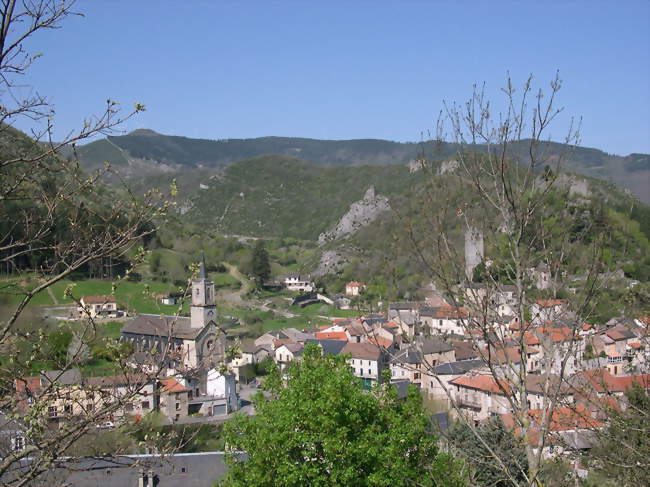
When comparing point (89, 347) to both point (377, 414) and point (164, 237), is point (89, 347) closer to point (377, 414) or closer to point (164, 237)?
point (377, 414)

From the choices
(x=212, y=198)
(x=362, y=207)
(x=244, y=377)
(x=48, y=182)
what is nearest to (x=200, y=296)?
(x=244, y=377)

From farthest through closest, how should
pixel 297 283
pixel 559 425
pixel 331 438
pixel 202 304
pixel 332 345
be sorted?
pixel 297 283
pixel 332 345
pixel 202 304
pixel 331 438
pixel 559 425

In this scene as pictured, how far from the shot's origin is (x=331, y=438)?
884cm

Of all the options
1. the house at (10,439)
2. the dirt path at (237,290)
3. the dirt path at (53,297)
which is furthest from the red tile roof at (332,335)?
the house at (10,439)

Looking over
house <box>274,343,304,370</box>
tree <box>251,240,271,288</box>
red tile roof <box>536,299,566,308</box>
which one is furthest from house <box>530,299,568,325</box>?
tree <box>251,240,271,288</box>

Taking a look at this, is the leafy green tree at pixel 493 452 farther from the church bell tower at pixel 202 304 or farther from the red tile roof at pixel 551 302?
the church bell tower at pixel 202 304

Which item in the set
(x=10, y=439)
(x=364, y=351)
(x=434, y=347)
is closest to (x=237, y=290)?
(x=364, y=351)

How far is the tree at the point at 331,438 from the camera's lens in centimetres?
876

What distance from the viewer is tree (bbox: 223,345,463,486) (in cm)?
876

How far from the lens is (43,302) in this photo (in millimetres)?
37875

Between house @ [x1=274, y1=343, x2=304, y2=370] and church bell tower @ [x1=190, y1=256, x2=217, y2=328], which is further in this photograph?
house @ [x1=274, y1=343, x2=304, y2=370]

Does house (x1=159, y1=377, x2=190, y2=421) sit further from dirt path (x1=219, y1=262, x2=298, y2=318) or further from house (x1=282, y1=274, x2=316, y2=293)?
house (x1=282, y1=274, x2=316, y2=293)

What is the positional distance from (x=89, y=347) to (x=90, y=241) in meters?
0.65

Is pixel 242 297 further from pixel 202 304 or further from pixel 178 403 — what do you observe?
pixel 178 403
